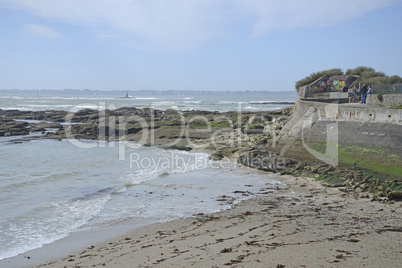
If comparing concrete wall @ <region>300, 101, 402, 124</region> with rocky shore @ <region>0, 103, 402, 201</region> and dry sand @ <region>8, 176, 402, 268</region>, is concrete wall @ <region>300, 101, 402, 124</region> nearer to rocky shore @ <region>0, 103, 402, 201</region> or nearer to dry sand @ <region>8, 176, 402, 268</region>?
rocky shore @ <region>0, 103, 402, 201</region>

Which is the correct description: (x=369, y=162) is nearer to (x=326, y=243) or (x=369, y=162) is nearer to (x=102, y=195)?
(x=326, y=243)

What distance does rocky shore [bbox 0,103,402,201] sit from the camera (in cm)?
1283

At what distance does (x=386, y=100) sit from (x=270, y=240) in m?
14.6

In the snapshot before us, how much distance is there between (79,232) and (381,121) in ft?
38.9

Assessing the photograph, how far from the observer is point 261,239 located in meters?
8.05

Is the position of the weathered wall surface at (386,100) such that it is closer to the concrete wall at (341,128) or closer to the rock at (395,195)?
the concrete wall at (341,128)

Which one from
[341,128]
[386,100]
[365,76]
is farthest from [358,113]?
[365,76]

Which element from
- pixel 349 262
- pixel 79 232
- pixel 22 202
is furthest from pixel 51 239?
pixel 349 262

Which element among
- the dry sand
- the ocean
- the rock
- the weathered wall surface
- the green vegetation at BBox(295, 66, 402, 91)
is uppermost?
the green vegetation at BBox(295, 66, 402, 91)

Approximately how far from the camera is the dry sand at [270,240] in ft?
22.5

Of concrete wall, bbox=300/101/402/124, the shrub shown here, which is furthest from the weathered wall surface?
the shrub

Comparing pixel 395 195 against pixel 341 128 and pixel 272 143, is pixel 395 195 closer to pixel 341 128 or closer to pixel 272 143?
pixel 341 128

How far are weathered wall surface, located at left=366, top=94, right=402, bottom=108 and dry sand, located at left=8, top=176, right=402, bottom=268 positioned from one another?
377 inches

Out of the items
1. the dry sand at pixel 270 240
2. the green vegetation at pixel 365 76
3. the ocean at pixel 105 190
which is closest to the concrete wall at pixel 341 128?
the ocean at pixel 105 190
